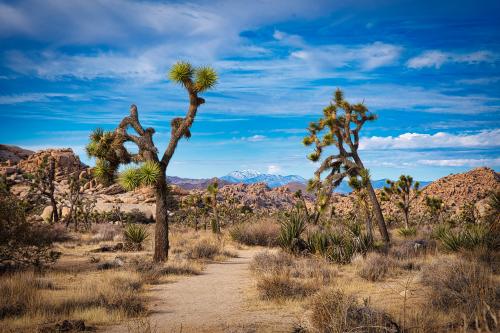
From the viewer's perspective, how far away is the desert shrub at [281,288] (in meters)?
8.27

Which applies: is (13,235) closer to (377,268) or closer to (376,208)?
(377,268)

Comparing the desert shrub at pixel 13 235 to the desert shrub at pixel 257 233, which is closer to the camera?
the desert shrub at pixel 13 235

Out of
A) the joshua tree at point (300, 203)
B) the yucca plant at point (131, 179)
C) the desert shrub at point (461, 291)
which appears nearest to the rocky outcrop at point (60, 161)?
the joshua tree at point (300, 203)

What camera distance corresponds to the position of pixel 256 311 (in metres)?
7.58

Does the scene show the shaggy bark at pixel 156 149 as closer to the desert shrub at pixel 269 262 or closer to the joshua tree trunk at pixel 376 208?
the desert shrub at pixel 269 262

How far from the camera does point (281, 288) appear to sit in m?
8.37

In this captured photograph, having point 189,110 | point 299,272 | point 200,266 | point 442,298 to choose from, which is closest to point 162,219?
point 200,266

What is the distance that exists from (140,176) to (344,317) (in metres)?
9.62

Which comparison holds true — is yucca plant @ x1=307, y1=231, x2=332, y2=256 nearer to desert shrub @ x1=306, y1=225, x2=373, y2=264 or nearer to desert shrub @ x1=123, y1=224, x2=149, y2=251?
desert shrub @ x1=306, y1=225, x2=373, y2=264

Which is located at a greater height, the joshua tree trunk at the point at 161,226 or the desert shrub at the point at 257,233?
the joshua tree trunk at the point at 161,226

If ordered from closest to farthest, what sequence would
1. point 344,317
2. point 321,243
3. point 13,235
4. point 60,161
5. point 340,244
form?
point 344,317
point 13,235
point 340,244
point 321,243
point 60,161

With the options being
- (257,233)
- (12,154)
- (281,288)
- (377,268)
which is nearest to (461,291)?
(281,288)

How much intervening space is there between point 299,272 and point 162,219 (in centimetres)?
558

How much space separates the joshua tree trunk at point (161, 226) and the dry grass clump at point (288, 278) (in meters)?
3.30
